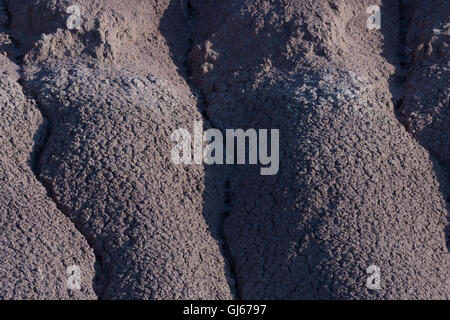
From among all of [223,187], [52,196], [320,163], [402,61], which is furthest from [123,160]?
[402,61]

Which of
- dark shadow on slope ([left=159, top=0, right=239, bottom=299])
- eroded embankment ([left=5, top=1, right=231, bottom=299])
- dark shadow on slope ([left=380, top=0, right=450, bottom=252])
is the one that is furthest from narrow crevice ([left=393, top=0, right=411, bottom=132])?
eroded embankment ([left=5, top=1, right=231, bottom=299])

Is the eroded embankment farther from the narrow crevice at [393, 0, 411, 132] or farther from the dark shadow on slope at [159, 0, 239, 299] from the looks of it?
the narrow crevice at [393, 0, 411, 132]

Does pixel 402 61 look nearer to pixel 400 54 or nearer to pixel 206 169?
pixel 400 54

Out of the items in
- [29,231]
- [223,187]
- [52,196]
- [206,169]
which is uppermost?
[206,169]

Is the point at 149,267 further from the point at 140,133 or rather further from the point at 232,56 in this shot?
the point at 232,56

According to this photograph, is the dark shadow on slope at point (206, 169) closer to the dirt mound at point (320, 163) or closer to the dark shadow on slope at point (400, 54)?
the dirt mound at point (320, 163)

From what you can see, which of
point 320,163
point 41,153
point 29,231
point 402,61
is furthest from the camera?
point 402,61

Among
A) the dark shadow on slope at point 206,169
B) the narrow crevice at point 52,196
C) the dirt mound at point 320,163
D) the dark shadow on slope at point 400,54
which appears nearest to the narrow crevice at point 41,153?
the narrow crevice at point 52,196
